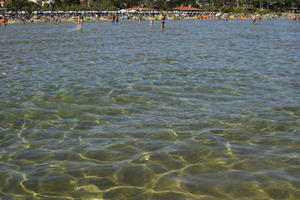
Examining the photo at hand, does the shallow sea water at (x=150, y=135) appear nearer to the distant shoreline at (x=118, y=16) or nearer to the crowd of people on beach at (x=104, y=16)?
the distant shoreline at (x=118, y=16)

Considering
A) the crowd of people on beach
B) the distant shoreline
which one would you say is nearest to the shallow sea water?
the distant shoreline

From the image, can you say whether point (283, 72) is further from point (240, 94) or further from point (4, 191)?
point (4, 191)

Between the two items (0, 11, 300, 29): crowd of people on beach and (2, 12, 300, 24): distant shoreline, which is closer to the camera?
(2, 12, 300, 24): distant shoreline

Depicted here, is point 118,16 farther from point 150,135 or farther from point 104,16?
point 150,135

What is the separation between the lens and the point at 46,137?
6734 millimetres

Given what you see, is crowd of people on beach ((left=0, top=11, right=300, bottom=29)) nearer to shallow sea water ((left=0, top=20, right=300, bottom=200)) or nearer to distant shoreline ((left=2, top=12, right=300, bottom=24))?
distant shoreline ((left=2, top=12, right=300, bottom=24))

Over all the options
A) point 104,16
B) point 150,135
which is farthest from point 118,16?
point 150,135

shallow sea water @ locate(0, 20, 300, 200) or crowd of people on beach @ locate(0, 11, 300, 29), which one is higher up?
crowd of people on beach @ locate(0, 11, 300, 29)

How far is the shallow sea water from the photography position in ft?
16.0

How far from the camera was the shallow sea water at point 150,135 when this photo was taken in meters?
4.88

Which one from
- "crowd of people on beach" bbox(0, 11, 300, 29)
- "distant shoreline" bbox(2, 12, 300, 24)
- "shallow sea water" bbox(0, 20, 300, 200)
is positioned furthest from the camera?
"crowd of people on beach" bbox(0, 11, 300, 29)

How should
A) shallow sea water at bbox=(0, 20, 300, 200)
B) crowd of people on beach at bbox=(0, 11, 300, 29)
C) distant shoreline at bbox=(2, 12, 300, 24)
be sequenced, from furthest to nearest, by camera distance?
crowd of people on beach at bbox=(0, 11, 300, 29), distant shoreline at bbox=(2, 12, 300, 24), shallow sea water at bbox=(0, 20, 300, 200)

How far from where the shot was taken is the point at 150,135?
6.73 metres

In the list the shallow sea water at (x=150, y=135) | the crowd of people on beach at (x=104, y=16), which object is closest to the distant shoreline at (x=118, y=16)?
the crowd of people on beach at (x=104, y=16)
